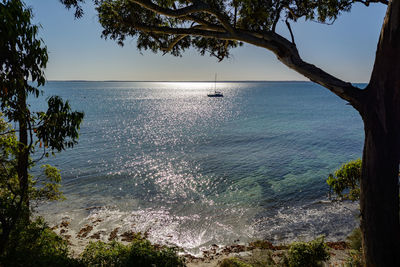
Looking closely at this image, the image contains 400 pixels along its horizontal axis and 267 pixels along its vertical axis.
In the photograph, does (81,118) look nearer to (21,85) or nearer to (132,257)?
(21,85)

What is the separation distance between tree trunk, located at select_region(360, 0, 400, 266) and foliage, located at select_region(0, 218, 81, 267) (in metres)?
6.60

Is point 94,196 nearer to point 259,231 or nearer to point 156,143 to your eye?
point 259,231

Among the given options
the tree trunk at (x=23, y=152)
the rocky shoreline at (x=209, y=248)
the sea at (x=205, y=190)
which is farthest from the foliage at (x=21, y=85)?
the sea at (x=205, y=190)

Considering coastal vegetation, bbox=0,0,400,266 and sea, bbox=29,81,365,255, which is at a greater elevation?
coastal vegetation, bbox=0,0,400,266

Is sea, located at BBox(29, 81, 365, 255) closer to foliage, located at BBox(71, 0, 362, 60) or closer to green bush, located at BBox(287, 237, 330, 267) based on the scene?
green bush, located at BBox(287, 237, 330, 267)

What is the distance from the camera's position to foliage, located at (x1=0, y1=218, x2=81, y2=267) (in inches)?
187

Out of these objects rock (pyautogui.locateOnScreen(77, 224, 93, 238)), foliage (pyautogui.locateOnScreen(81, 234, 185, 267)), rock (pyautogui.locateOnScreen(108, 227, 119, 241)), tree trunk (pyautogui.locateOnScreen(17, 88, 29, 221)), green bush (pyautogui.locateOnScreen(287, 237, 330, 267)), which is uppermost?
tree trunk (pyautogui.locateOnScreen(17, 88, 29, 221))

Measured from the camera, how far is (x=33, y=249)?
17.7 ft

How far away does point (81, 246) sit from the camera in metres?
11.8

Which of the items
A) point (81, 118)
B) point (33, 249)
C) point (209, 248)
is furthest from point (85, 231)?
point (81, 118)

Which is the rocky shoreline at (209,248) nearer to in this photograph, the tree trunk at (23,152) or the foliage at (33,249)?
the foliage at (33,249)

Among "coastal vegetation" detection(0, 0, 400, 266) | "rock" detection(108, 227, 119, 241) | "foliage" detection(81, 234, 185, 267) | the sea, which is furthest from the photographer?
the sea

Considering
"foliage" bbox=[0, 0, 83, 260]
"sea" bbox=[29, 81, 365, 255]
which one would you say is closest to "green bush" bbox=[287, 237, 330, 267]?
"sea" bbox=[29, 81, 365, 255]

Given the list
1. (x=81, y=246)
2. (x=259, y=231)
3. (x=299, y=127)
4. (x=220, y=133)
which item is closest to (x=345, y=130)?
(x=299, y=127)
